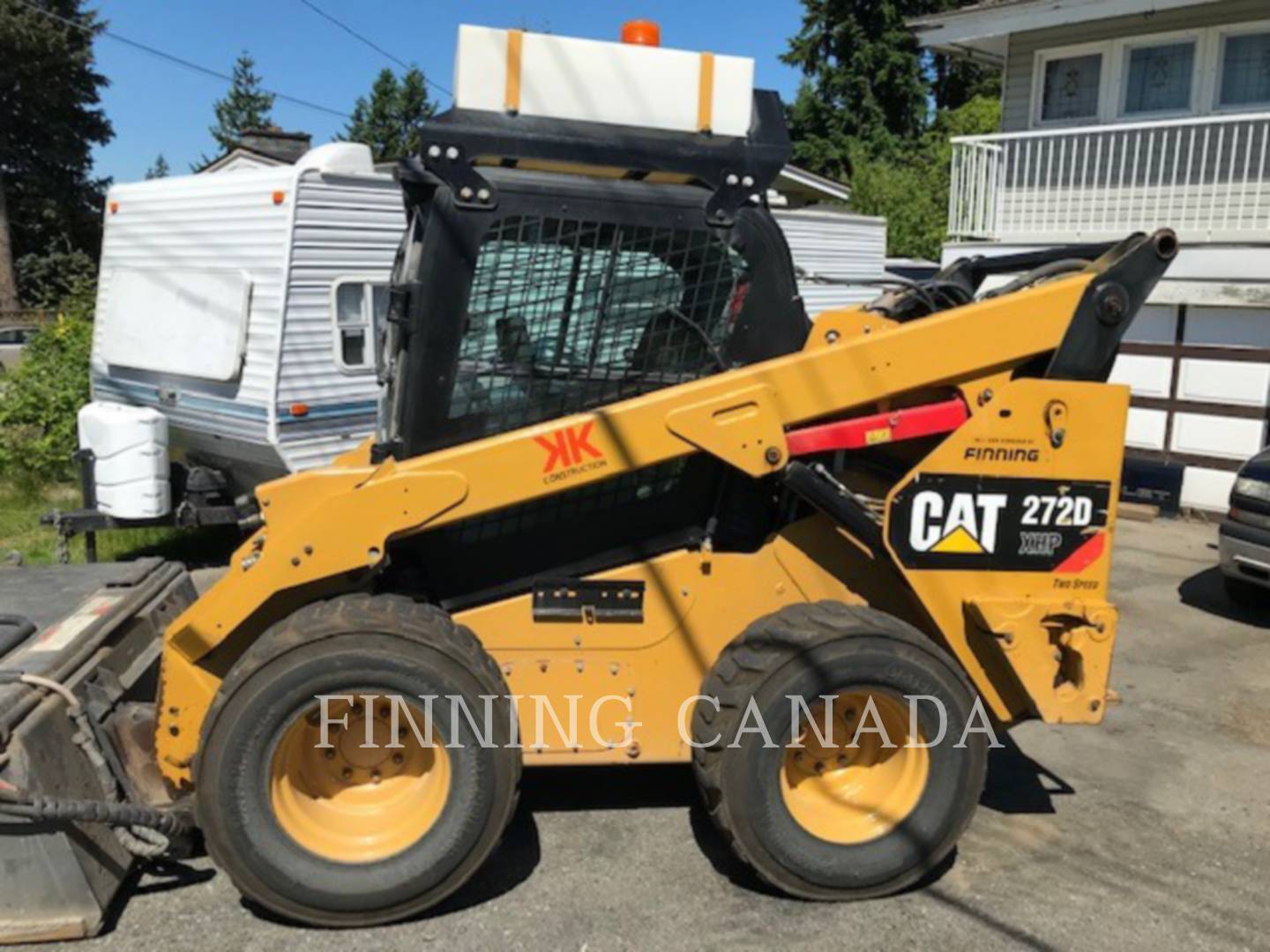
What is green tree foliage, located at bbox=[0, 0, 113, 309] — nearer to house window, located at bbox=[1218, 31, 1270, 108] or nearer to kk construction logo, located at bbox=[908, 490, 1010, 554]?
house window, located at bbox=[1218, 31, 1270, 108]

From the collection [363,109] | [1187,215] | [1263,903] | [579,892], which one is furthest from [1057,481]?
[363,109]

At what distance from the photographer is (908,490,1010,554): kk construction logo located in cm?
389

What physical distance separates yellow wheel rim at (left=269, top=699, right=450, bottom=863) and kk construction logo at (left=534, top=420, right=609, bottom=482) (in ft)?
3.00

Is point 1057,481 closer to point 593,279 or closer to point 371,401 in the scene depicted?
point 593,279

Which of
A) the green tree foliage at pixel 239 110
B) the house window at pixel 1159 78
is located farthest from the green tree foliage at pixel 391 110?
the house window at pixel 1159 78

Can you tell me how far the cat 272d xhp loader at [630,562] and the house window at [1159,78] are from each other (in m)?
10.5

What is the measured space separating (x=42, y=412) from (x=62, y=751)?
29.4 feet

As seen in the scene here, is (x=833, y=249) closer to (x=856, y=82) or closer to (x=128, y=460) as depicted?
(x=128, y=460)

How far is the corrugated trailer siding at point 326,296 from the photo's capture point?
25.3ft

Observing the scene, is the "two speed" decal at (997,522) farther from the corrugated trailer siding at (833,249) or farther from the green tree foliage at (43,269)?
the green tree foliage at (43,269)

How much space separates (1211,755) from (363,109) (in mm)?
58446

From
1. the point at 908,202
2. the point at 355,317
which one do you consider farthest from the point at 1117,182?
the point at 908,202

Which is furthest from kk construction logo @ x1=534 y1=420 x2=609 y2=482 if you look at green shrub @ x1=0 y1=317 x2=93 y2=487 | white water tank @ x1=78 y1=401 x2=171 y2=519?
green shrub @ x1=0 y1=317 x2=93 y2=487

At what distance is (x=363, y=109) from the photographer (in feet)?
188
